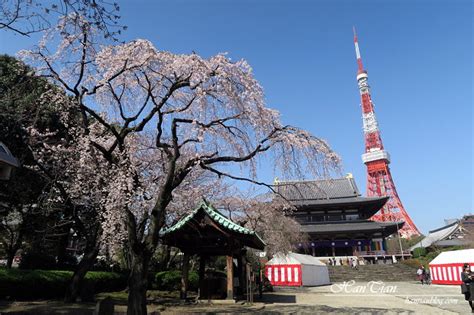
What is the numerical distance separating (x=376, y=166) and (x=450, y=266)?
144ft

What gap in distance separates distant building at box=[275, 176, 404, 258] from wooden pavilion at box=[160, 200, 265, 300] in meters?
29.0

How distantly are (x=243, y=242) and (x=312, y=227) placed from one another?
31.6 m

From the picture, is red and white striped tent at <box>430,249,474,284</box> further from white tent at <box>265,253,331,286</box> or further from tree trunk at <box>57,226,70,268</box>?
tree trunk at <box>57,226,70,268</box>

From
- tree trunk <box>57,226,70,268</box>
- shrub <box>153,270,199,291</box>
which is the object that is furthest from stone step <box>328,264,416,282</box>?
tree trunk <box>57,226,70,268</box>

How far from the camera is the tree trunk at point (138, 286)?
A: 24.2 feet

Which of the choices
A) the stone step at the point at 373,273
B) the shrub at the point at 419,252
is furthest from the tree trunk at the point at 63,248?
the shrub at the point at 419,252

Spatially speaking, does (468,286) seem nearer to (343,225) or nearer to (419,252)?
(343,225)

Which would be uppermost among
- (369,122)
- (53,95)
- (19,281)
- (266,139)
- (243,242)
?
(369,122)

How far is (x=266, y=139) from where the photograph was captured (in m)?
9.33

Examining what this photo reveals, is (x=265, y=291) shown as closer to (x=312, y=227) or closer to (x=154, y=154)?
(x=154, y=154)

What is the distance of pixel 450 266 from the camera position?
Answer: 21.1m

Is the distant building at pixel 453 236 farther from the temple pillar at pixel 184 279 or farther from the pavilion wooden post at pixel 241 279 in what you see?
the temple pillar at pixel 184 279

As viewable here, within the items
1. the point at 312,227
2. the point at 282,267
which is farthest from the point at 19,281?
the point at 312,227

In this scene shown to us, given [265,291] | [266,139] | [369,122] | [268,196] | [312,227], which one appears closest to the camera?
[266,139]
